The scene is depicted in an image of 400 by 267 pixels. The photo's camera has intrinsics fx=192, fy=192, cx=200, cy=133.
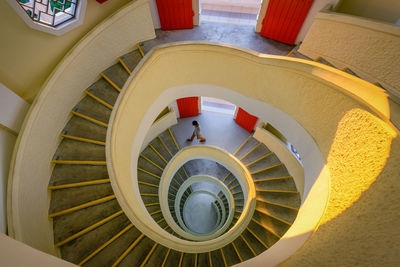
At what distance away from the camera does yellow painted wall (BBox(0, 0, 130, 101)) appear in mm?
2846

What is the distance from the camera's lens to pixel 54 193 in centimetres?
348

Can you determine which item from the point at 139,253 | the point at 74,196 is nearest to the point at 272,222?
the point at 139,253

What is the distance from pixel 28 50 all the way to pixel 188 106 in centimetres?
582

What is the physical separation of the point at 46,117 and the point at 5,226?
175 cm

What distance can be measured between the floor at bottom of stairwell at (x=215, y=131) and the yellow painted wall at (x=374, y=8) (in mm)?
5322

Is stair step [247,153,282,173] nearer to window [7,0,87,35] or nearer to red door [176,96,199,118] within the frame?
red door [176,96,199,118]

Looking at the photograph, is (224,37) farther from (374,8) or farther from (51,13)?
(51,13)

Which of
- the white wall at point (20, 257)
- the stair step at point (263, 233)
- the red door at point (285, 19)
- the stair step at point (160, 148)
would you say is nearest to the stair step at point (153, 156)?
the stair step at point (160, 148)

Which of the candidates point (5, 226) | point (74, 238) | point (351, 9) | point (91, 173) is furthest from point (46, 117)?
point (351, 9)

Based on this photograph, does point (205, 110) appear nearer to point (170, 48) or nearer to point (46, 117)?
point (170, 48)

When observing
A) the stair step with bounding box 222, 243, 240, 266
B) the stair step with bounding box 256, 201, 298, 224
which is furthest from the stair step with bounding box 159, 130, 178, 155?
the stair step with bounding box 222, 243, 240, 266

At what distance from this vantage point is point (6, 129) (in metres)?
2.87

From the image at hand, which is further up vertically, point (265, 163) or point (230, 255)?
point (265, 163)

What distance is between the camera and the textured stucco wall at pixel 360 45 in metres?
2.63
